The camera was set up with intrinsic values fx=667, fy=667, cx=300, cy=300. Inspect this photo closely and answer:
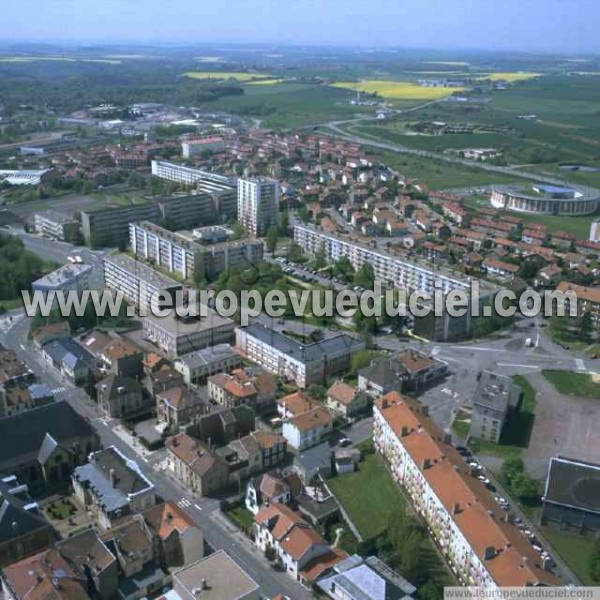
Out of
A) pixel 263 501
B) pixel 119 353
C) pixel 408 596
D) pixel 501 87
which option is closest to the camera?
pixel 408 596

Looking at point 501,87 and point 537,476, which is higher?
point 501,87

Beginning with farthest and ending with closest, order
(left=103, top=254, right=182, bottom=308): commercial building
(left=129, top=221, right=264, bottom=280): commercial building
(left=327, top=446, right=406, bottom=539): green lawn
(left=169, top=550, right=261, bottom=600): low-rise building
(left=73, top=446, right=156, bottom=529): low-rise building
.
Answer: (left=129, top=221, right=264, bottom=280): commercial building < (left=103, top=254, right=182, bottom=308): commercial building < (left=327, top=446, right=406, bottom=539): green lawn < (left=73, top=446, right=156, bottom=529): low-rise building < (left=169, top=550, right=261, bottom=600): low-rise building

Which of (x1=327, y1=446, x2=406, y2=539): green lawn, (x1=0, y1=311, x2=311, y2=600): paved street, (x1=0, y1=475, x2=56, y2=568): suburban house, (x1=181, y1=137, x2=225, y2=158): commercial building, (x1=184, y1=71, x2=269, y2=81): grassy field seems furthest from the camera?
(x1=184, y1=71, x2=269, y2=81): grassy field

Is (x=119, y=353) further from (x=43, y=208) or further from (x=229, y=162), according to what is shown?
(x=229, y=162)

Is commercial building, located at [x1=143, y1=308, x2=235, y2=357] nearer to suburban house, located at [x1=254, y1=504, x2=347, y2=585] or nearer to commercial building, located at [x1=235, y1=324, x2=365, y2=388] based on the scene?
commercial building, located at [x1=235, y1=324, x2=365, y2=388]

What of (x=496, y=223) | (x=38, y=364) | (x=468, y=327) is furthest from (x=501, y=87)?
(x=38, y=364)

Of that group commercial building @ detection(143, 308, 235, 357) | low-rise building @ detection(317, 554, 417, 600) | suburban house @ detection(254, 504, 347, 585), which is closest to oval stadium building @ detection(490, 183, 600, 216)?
commercial building @ detection(143, 308, 235, 357)
